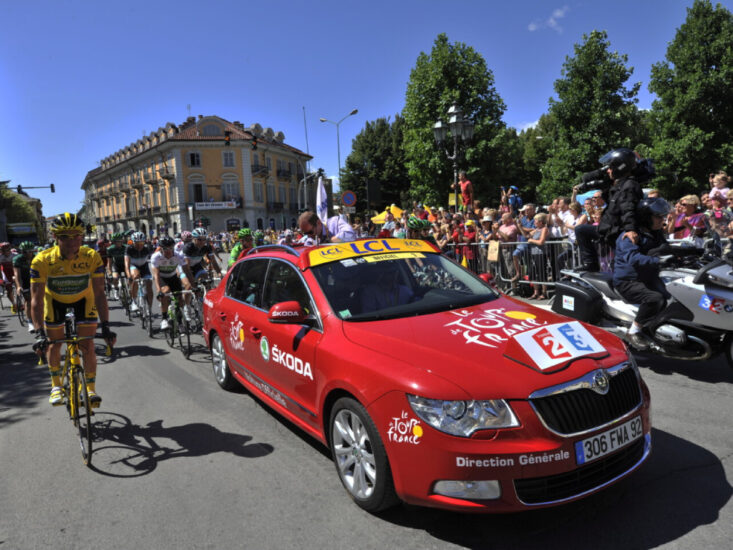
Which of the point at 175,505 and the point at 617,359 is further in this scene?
the point at 175,505

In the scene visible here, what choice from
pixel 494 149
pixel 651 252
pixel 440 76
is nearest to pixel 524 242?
pixel 651 252

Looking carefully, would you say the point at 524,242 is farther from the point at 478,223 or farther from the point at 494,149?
the point at 494,149

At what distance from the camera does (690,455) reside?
139 inches

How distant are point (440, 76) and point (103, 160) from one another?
264 feet

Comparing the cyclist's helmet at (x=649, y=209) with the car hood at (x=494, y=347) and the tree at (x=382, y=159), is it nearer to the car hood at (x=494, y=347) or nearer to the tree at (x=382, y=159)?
the car hood at (x=494, y=347)

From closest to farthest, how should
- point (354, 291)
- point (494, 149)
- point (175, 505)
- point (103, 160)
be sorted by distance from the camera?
point (175, 505) → point (354, 291) → point (494, 149) → point (103, 160)

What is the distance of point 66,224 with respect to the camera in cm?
475

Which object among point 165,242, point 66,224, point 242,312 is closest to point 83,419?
point 242,312

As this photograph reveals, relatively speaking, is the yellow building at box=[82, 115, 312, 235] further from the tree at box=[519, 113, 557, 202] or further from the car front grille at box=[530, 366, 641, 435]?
the car front grille at box=[530, 366, 641, 435]

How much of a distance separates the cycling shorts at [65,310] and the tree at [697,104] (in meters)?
30.5

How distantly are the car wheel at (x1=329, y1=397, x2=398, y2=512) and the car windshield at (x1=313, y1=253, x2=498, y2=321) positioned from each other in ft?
2.41

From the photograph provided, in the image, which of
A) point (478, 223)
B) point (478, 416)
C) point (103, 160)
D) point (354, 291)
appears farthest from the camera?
point (103, 160)

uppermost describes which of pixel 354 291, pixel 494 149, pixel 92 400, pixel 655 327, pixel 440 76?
pixel 440 76

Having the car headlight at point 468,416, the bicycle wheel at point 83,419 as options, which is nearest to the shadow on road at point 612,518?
the car headlight at point 468,416
